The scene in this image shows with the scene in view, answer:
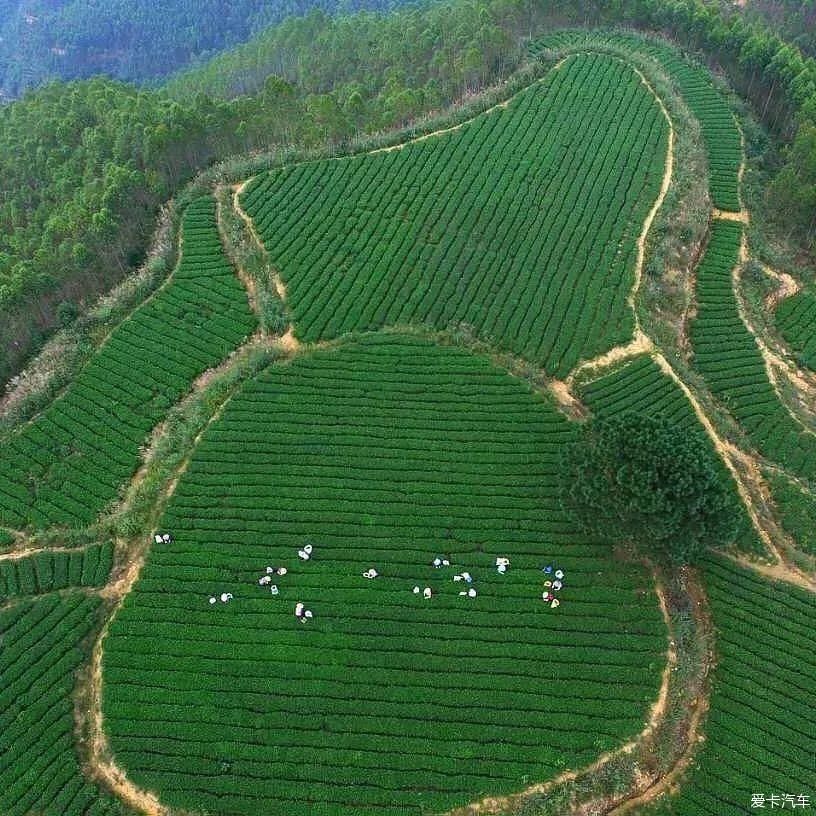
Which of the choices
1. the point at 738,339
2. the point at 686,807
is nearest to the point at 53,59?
the point at 738,339

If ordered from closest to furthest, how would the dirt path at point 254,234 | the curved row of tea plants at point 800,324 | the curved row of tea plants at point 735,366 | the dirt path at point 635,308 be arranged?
the curved row of tea plants at point 735,366 → the dirt path at point 635,308 → the dirt path at point 254,234 → the curved row of tea plants at point 800,324

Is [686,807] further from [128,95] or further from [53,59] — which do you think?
[53,59]

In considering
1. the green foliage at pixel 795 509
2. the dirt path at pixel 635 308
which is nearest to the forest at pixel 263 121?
the dirt path at pixel 635 308

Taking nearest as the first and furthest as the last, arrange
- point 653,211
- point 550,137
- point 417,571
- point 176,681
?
point 176,681, point 417,571, point 653,211, point 550,137

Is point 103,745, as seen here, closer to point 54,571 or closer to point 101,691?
point 101,691

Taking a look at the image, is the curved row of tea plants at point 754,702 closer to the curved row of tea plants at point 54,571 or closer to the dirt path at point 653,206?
the dirt path at point 653,206

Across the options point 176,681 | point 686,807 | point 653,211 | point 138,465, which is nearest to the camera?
point 686,807

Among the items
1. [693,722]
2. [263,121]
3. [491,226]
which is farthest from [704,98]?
[693,722]
